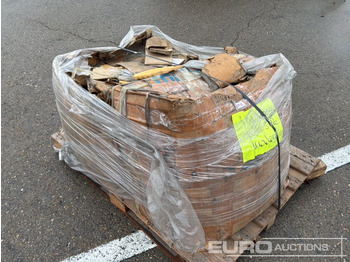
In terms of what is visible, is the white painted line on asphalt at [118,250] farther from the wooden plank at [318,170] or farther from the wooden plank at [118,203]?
the wooden plank at [318,170]

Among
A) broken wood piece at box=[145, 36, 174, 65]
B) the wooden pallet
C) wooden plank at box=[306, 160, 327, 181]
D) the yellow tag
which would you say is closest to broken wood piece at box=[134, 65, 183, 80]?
broken wood piece at box=[145, 36, 174, 65]

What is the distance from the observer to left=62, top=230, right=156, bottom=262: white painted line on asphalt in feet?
5.80

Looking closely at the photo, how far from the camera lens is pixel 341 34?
3.62 m

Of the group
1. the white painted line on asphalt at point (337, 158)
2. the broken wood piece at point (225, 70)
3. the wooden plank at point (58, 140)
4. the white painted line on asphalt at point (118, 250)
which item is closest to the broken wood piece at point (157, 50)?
the broken wood piece at point (225, 70)

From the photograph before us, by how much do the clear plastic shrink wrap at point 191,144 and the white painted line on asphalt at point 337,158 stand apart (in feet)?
1.96

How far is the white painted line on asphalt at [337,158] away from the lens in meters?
2.16

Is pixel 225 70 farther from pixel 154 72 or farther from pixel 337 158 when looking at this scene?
pixel 337 158

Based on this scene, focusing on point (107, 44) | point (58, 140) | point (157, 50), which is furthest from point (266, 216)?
point (107, 44)

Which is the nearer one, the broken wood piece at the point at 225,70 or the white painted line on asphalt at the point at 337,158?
the broken wood piece at the point at 225,70

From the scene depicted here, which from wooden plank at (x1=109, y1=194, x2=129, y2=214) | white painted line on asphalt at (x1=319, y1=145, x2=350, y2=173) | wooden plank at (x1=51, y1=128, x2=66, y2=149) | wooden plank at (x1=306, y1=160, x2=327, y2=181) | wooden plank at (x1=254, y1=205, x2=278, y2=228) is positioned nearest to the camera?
wooden plank at (x1=254, y1=205, x2=278, y2=228)

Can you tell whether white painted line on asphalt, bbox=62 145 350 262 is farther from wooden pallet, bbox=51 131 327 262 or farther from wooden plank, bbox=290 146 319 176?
wooden plank, bbox=290 146 319 176

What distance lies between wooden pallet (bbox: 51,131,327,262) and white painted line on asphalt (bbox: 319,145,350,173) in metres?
0.17

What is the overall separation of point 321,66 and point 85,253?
8.93 feet

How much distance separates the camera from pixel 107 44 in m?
3.76
